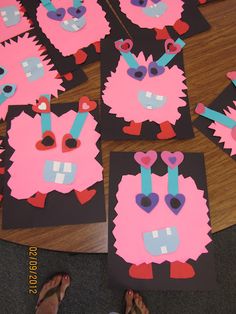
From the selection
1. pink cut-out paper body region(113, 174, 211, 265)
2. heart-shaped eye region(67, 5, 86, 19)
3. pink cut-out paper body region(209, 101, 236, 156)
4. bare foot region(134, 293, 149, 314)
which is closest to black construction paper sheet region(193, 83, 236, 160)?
pink cut-out paper body region(209, 101, 236, 156)

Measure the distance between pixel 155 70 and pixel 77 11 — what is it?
29 cm

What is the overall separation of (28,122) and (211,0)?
625 millimetres

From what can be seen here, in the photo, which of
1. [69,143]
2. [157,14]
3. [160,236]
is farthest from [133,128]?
[157,14]

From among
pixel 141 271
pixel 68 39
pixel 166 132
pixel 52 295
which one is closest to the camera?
pixel 141 271

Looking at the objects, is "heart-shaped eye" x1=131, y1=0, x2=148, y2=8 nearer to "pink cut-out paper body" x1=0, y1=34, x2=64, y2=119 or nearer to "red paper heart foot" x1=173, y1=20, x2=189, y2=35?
"red paper heart foot" x1=173, y1=20, x2=189, y2=35

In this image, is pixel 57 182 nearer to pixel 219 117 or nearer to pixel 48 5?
pixel 219 117

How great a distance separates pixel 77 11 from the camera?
93 centimetres

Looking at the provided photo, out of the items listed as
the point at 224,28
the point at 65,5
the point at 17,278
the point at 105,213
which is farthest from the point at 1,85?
the point at 17,278

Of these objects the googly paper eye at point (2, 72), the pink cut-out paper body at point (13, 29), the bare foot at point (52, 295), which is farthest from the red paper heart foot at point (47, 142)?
the bare foot at point (52, 295)

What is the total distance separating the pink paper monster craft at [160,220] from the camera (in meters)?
0.70

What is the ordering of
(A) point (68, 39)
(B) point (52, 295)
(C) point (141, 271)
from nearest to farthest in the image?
(C) point (141, 271), (A) point (68, 39), (B) point (52, 295)

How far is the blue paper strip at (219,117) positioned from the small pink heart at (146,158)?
0.54 feet

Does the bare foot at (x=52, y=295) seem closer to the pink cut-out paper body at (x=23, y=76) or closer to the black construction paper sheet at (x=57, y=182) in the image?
the black construction paper sheet at (x=57, y=182)

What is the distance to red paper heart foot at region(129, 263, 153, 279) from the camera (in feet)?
2.27
